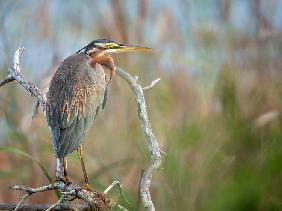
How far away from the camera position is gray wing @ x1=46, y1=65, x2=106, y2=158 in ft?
5.56

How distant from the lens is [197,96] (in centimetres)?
425

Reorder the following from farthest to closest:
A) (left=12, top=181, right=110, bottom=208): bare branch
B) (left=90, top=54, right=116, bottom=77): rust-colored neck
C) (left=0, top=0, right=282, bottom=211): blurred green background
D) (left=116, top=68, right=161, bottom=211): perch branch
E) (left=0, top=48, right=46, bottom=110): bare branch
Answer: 1. (left=0, top=0, right=282, bottom=211): blurred green background
2. (left=90, top=54, right=116, bottom=77): rust-colored neck
3. (left=0, top=48, right=46, bottom=110): bare branch
4. (left=12, top=181, right=110, bottom=208): bare branch
5. (left=116, top=68, right=161, bottom=211): perch branch

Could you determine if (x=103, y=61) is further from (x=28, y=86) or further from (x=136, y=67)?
(x=136, y=67)

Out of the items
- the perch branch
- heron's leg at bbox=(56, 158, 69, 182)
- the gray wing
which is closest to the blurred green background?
heron's leg at bbox=(56, 158, 69, 182)

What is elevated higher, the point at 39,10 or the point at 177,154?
the point at 39,10

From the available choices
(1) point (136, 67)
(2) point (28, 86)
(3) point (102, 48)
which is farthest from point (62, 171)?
(1) point (136, 67)

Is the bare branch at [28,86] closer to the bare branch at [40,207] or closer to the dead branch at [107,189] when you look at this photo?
the dead branch at [107,189]

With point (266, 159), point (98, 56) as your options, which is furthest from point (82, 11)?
point (266, 159)

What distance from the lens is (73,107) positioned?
1.78 m

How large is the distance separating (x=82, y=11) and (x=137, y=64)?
2.23 ft

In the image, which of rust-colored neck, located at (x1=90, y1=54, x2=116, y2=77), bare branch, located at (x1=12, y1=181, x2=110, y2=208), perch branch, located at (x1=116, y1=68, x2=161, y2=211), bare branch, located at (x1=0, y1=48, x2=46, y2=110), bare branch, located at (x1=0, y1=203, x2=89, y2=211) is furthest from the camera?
rust-colored neck, located at (x1=90, y1=54, x2=116, y2=77)

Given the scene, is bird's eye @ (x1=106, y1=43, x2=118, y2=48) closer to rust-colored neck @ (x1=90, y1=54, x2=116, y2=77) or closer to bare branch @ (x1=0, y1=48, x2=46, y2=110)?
rust-colored neck @ (x1=90, y1=54, x2=116, y2=77)

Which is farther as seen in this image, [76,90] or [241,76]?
[241,76]

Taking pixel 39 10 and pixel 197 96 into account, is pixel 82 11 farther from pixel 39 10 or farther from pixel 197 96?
pixel 197 96
